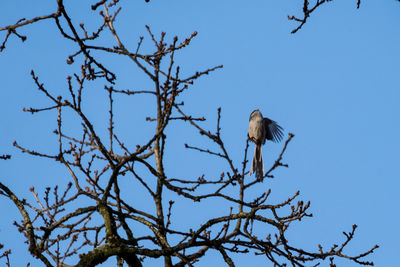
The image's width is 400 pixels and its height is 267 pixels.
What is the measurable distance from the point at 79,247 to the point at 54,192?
638 millimetres

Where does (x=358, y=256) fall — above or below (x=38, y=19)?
below

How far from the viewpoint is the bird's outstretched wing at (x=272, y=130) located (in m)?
9.72

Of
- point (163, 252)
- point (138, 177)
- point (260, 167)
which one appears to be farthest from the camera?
point (260, 167)

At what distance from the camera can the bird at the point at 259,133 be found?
342 inches

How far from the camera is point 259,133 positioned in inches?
364

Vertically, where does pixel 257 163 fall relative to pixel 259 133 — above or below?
below

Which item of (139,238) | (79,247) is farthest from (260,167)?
(139,238)

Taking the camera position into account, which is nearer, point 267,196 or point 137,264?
point 137,264

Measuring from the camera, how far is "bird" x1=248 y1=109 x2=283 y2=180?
28.5 ft

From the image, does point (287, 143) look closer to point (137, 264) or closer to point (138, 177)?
point (138, 177)

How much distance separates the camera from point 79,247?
5254mm

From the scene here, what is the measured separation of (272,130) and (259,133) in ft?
1.95

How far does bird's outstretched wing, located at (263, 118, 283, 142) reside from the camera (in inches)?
383

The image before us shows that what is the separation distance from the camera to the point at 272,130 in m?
9.74
